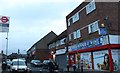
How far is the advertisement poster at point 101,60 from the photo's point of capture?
28931mm

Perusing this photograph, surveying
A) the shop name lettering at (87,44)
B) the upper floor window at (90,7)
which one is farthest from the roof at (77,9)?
the shop name lettering at (87,44)

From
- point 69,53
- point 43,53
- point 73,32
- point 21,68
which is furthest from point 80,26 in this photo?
point 43,53

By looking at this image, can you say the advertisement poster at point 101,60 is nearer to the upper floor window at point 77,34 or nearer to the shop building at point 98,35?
the shop building at point 98,35

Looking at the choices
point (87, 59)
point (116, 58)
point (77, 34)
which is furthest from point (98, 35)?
point (77, 34)

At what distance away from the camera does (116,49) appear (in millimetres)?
28688

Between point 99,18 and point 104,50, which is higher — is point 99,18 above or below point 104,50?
above

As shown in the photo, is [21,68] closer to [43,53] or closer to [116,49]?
[116,49]

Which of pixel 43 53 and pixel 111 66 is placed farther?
pixel 43 53

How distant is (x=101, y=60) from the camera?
30.1 metres

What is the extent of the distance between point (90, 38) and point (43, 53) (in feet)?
170

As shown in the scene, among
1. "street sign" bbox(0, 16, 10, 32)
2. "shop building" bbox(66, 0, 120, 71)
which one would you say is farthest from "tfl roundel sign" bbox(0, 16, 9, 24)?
"shop building" bbox(66, 0, 120, 71)

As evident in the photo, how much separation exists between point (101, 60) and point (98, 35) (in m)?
3.15

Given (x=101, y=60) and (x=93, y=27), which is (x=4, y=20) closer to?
(x=101, y=60)

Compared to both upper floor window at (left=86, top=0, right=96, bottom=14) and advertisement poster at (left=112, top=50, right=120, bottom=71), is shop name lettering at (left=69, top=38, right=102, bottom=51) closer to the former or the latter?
advertisement poster at (left=112, top=50, right=120, bottom=71)
